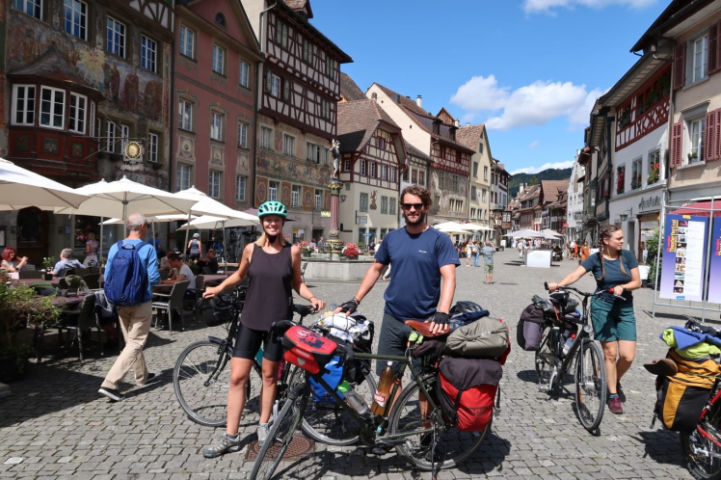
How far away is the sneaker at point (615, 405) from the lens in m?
4.81

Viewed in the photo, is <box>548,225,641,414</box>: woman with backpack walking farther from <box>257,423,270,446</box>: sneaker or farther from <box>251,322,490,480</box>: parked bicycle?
<box>257,423,270,446</box>: sneaker

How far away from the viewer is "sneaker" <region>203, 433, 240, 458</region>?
370cm

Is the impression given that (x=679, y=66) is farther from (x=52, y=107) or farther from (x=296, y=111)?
(x=52, y=107)

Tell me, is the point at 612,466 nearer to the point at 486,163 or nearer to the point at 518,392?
the point at 518,392

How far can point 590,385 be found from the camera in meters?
4.39

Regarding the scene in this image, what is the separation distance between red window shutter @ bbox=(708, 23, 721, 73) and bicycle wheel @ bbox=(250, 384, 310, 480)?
59.6 ft

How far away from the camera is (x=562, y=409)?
497 cm

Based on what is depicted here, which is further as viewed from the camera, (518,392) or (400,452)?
(518,392)

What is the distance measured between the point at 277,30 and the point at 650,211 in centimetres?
2046

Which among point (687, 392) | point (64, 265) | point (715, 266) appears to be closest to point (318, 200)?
point (64, 265)

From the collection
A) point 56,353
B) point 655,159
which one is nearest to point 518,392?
point 56,353

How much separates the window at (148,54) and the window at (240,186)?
690cm

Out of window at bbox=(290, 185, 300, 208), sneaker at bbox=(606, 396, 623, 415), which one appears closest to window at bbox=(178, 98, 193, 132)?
window at bbox=(290, 185, 300, 208)

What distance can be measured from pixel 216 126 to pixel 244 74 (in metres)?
3.65
